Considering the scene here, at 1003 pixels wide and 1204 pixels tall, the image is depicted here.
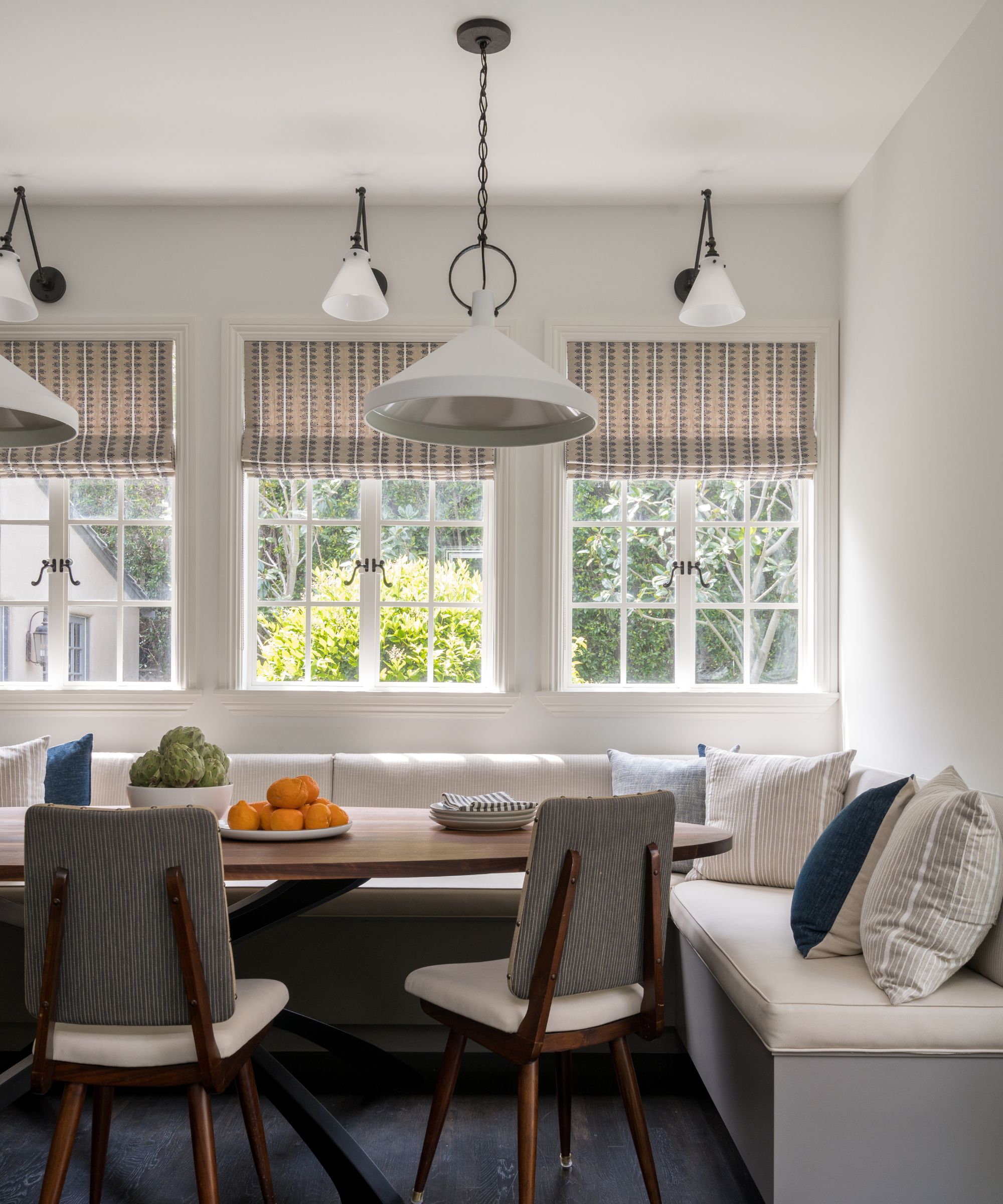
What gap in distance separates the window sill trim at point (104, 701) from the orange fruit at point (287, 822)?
76.9 inches

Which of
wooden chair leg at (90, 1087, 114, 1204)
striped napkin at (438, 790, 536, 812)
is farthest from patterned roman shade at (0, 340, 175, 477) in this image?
wooden chair leg at (90, 1087, 114, 1204)

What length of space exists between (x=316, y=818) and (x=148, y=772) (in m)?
0.42

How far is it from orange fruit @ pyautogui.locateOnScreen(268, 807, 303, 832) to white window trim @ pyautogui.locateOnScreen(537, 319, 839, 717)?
6.27ft

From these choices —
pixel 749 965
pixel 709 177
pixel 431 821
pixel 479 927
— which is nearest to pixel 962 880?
pixel 749 965

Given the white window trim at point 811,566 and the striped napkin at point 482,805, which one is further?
the white window trim at point 811,566

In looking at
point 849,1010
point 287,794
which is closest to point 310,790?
point 287,794

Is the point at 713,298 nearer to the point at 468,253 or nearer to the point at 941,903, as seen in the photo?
the point at 468,253

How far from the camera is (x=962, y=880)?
7.16ft

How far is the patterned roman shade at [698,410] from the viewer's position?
419cm

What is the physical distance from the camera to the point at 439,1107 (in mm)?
2262

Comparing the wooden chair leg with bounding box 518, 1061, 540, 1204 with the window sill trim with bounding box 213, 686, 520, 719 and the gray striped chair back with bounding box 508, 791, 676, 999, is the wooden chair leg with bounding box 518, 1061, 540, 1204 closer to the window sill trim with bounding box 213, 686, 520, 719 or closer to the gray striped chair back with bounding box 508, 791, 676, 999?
the gray striped chair back with bounding box 508, 791, 676, 999

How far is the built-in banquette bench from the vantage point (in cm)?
210

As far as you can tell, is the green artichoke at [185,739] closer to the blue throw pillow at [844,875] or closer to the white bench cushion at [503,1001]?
the white bench cushion at [503,1001]

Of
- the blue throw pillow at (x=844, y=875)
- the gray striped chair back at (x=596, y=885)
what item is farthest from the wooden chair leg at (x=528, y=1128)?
the blue throw pillow at (x=844, y=875)
